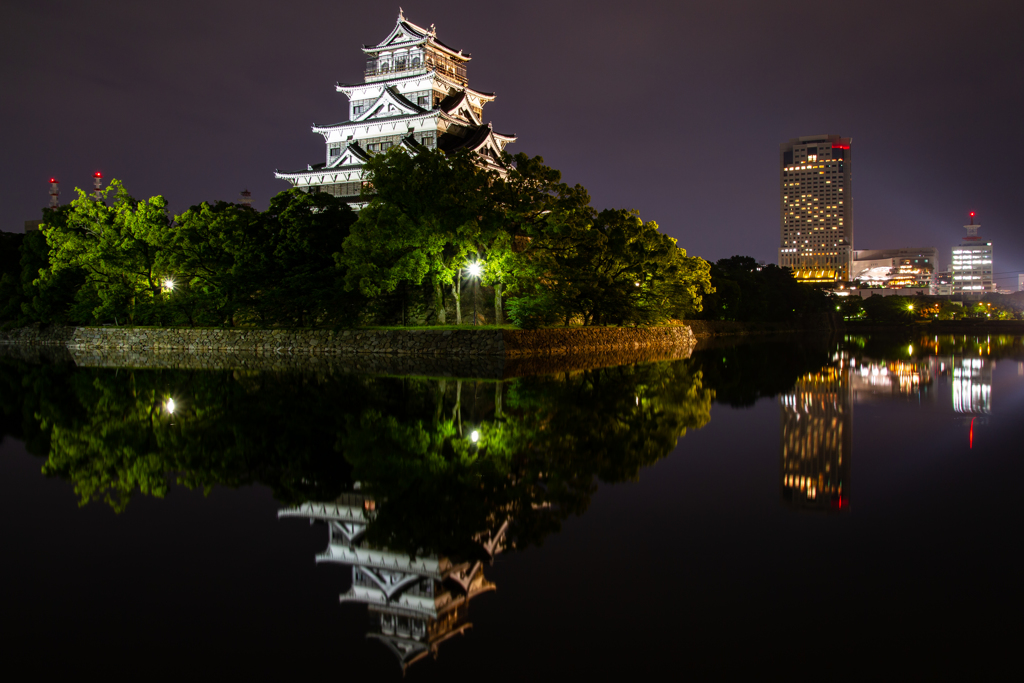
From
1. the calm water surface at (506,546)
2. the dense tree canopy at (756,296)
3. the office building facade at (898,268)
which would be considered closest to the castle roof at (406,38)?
the dense tree canopy at (756,296)

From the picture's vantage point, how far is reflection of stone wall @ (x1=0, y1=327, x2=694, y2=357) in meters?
28.8

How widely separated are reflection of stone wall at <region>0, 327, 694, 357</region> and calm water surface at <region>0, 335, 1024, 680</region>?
17.1m

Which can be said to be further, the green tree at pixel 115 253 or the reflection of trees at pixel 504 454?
the green tree at pixel 115 253

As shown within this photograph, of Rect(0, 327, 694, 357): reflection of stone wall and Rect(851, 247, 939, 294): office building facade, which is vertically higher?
Rect(851, 247, 939, 294): office building facade

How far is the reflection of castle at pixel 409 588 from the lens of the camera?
3965 mm

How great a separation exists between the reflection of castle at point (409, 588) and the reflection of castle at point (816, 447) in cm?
331

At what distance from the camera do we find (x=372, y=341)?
30906mm

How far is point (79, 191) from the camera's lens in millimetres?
37312

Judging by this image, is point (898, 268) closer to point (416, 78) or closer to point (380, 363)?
point (416, 78)

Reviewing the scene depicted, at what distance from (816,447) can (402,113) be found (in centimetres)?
4021

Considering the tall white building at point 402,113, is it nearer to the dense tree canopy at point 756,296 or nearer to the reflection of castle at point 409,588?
the dense tree canopy at point 756,296

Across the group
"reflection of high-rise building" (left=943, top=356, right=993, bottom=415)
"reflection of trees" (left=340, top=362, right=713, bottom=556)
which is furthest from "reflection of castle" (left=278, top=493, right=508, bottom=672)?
"reflection of high-rise building" (left=943, top=356, right=993, bottom=415)

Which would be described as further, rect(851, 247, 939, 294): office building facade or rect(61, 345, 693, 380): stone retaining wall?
rect(851, 247, 939, 294): office building facade

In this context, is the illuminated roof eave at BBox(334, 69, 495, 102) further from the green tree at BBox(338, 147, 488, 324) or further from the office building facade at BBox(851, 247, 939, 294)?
the office building facade at BBox(851, 247, 939, 294)
